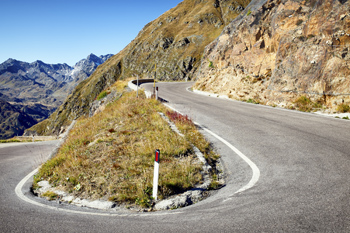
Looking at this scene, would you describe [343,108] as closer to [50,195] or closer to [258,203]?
[258,203]

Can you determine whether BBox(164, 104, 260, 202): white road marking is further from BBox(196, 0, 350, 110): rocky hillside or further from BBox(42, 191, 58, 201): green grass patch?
BBox(196, 0, 350, 110): rocky hillside

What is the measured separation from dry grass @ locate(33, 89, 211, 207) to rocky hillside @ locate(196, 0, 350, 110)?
8.82 m

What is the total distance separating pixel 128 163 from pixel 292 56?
1437 cm

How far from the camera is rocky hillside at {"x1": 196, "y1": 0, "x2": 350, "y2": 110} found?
40.1ft

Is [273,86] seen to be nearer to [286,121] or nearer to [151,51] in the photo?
[286,121]

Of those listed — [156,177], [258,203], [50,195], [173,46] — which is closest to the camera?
[258,203]

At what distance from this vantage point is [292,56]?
15.1m

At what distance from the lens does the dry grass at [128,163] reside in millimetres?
4844

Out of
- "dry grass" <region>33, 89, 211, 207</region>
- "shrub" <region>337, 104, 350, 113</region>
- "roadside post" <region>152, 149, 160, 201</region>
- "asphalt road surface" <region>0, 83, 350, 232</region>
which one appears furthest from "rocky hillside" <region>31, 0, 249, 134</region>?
"roadside post" <region>152, 149, 160, 201</region>

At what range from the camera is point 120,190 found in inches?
188

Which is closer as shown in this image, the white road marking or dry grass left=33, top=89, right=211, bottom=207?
the white road marking

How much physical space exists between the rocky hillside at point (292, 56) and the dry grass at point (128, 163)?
8.82 meters

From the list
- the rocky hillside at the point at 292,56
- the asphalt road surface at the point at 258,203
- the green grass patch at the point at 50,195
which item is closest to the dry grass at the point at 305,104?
the rocky hillside at the point at 292,56

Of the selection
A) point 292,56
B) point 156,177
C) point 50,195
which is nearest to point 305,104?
point 292,56
